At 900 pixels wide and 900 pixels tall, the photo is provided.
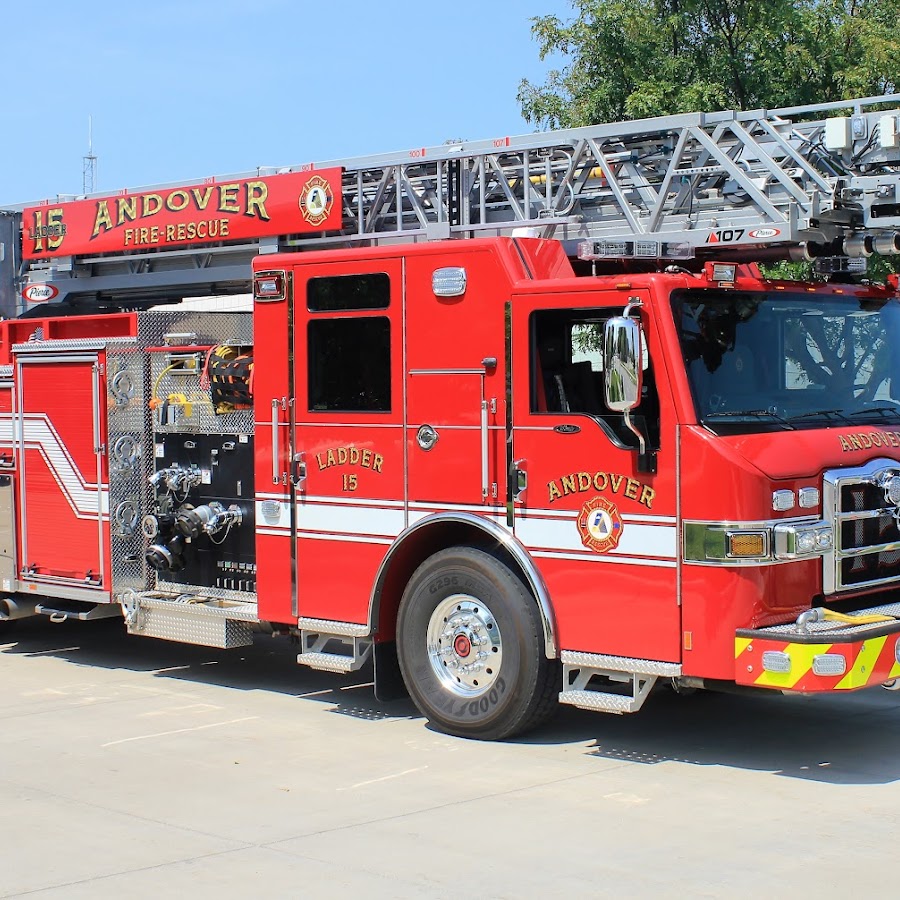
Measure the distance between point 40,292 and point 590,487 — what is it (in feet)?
20.4

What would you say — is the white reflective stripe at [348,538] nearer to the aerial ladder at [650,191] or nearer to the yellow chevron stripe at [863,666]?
the aerial ladder at [650,191]

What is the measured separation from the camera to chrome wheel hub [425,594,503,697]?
771 cm

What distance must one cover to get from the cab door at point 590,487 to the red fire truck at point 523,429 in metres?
0.01

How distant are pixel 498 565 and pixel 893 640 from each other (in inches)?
78.2

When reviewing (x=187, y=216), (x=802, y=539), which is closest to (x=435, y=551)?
(x=802, y=539)

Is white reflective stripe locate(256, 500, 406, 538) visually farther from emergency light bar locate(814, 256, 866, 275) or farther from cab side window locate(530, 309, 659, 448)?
emergency light bar locate(814, 256, 866, 275)

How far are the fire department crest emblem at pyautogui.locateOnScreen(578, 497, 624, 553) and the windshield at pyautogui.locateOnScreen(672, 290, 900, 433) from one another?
659mm

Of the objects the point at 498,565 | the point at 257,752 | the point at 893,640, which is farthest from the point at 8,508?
the point at 893,640

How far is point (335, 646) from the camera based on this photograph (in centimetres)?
872

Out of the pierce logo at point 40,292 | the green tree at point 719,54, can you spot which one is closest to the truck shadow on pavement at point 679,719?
the pierce logo at point 40,292

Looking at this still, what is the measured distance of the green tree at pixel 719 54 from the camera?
1744 centimetres

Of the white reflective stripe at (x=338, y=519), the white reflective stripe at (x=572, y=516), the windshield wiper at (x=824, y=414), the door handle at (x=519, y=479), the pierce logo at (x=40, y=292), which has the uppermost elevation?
the pierce logo at (x=40, y=292)

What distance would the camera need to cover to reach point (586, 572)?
7281 millimetres

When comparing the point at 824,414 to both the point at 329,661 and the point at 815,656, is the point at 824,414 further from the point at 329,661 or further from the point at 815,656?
the point at 329,661
